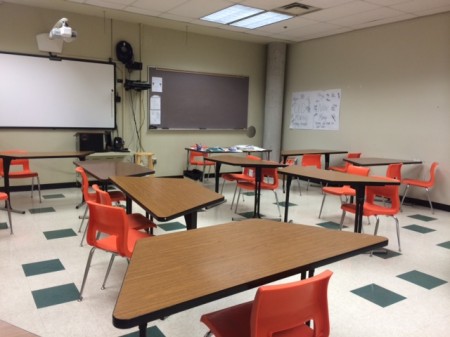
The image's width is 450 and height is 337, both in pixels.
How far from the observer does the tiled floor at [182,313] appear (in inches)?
90.0

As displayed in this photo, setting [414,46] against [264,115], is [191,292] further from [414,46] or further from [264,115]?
[264,115]

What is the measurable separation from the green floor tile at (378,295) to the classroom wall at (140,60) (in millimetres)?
5088

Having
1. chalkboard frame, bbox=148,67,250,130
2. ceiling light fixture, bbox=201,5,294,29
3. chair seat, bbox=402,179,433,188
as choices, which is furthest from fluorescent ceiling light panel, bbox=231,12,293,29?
chair seat, bbox=402,179,433,188

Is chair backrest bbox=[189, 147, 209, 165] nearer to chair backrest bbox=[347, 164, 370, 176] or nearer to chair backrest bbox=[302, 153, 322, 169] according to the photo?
chair backrest bbox=[302, 153, 322, 169]

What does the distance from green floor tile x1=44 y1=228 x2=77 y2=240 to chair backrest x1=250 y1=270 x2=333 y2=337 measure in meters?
3.16

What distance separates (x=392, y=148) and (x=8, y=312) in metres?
5.80

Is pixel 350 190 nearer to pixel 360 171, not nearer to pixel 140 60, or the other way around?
pixel 360 171

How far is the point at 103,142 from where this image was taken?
20.3 feet

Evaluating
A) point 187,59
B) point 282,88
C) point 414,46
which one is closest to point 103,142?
point 187,59

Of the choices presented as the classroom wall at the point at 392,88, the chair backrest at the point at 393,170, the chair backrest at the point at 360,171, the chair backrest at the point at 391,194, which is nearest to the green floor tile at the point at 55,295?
the chair backrest at the point at 391,194

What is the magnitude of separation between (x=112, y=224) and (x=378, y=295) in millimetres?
2017

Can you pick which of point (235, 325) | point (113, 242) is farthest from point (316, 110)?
point (235, 325)

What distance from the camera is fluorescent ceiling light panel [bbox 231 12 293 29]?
5805 mm

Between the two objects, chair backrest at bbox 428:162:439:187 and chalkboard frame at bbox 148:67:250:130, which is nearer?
chair backrest at bbox 428:162:439:187
